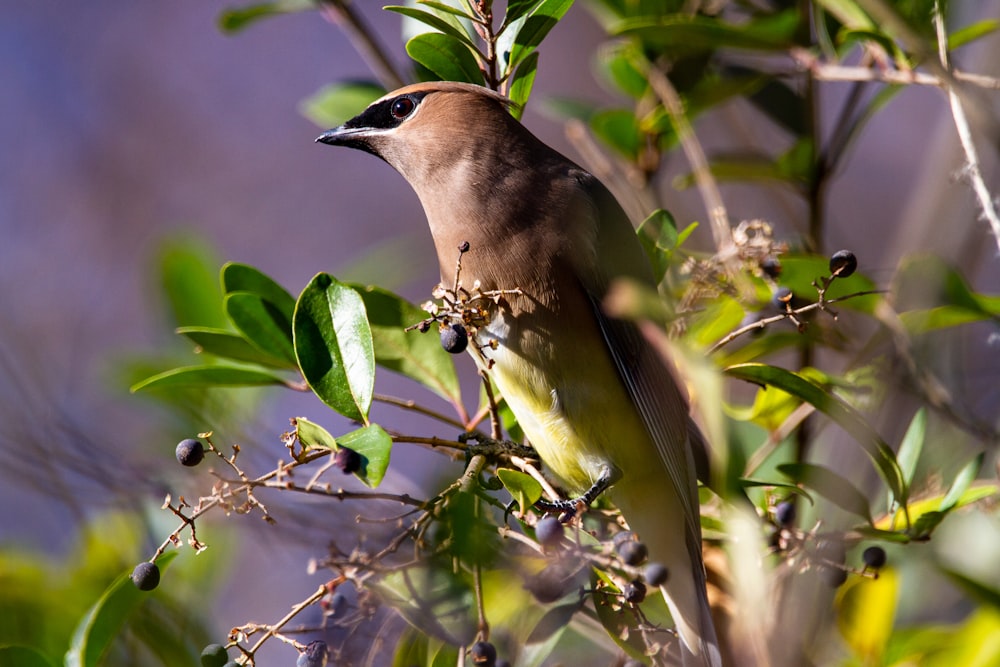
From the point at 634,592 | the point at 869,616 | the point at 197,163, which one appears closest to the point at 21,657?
the point at 634,592

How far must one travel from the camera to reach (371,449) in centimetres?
159

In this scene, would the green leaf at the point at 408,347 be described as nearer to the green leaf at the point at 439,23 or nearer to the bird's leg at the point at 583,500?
the bird's leg at the point at 583,500

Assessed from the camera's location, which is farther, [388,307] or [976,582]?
[388,307]

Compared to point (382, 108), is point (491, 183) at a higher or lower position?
lower

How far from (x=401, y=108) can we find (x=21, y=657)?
1347mm

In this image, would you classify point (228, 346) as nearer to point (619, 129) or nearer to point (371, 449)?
point (371, 449)

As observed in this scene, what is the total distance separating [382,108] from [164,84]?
18.8 feet

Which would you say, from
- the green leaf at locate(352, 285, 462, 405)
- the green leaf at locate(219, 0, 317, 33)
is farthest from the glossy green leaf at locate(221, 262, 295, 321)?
the green leaf at locate(219, 0, 317, 33)

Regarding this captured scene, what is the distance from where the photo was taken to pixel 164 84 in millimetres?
7664

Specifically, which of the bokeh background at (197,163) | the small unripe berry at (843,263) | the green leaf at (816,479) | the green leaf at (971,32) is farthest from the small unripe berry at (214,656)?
the bokeh background at (197,163)

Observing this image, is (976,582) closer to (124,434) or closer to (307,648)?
(307,648)

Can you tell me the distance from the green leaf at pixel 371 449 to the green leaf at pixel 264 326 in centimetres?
36

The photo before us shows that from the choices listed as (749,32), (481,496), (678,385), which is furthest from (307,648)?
(749,32)

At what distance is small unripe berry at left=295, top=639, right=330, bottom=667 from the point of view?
169 centimetres
